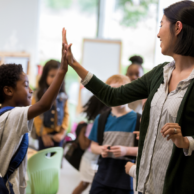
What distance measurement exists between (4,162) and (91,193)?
685 mm

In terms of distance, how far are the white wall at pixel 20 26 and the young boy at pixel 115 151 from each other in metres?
3.48

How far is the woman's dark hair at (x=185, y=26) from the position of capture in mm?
1076

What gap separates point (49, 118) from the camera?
295 centimetres

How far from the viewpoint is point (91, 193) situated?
5.63ft

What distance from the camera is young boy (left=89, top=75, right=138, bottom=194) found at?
165 cm

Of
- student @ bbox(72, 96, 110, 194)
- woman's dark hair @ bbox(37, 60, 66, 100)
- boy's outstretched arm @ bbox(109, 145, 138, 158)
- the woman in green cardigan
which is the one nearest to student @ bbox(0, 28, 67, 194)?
the woman in green cardigan

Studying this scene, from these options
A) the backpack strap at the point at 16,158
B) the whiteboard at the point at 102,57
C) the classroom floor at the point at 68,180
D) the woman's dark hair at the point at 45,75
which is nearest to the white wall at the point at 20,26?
the whiteboard at the point at 102,57

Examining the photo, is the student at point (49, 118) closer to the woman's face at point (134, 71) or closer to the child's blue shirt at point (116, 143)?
the woman's face at point (134, 71)

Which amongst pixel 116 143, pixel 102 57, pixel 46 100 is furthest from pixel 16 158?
pixel 102 57

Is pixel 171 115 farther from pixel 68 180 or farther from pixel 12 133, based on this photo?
pixel 68 180

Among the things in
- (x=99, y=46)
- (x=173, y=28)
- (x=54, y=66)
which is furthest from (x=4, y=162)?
(x=99, y=46)

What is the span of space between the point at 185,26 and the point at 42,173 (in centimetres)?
134

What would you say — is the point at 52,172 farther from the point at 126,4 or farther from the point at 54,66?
the point at 126,4

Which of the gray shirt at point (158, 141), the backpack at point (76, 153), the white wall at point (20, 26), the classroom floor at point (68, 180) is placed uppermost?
the white wall at point (20, 26)
